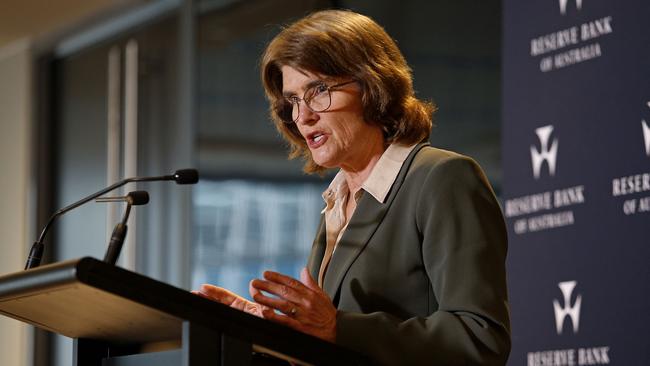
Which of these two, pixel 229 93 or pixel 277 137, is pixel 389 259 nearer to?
pixel 277 137

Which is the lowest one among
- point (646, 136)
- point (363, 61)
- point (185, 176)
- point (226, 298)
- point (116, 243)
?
point (226, 298)

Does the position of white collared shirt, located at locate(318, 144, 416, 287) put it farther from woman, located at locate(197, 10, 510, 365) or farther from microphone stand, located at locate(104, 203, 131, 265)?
microphone stand, located at locate(104, 203, 131, 265)

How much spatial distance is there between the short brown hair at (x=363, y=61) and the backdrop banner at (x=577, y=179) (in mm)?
1062

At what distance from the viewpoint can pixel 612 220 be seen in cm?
318

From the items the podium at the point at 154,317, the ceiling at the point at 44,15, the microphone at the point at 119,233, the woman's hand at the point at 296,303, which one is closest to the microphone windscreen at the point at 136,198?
the microphone at the point at 119,233

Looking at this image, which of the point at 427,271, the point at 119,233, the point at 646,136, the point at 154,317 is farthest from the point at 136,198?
the point at 646,136

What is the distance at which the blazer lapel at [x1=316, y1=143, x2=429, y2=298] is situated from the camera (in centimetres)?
208

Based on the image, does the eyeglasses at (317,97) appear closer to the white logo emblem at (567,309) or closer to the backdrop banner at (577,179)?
the backdrop banner at (577,179)

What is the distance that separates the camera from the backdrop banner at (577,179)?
3.11 m

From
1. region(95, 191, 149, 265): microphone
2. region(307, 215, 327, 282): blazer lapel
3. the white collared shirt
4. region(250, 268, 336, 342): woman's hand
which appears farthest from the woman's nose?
region(250, 268, 336, 342): woman's hand

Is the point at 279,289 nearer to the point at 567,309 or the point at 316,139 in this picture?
the point at 316,139

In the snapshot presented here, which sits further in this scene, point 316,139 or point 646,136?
point 646,136

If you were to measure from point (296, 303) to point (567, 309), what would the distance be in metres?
1.81

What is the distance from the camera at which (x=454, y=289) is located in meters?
→ 1.86
